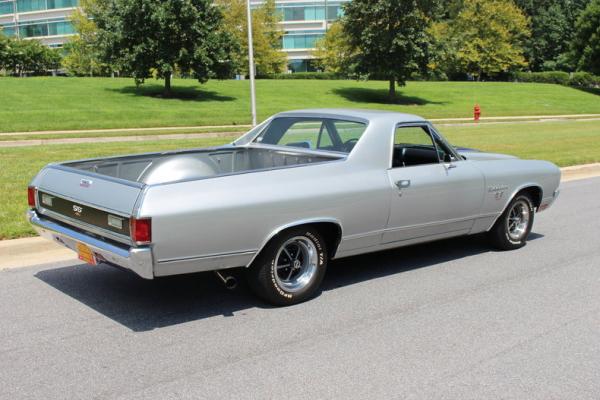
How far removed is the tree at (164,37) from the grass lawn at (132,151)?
16.0 meters

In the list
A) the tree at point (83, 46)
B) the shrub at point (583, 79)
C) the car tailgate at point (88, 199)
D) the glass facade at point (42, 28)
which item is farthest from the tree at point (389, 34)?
the glass facade at point (42, 28)

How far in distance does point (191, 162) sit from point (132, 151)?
8992mm

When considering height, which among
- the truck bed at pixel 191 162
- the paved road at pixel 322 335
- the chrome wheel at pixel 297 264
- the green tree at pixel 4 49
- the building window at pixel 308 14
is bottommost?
the paved road at pixel 322 335

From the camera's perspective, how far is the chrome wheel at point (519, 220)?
7461 millimetres

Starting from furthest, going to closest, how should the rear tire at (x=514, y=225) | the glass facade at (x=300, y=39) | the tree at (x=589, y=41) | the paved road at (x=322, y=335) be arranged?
the glass facade at (x=300, y=39), the tree at (x=589, y=41), the rear tire at (x=514, y=225), the paved road at (x=322, y=335)

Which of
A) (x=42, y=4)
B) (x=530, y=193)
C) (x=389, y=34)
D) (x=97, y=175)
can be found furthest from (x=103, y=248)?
(x=42, y=4)

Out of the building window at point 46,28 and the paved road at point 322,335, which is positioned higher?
the building window at point 46,28

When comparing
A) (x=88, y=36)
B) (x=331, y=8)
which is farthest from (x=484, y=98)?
(x=331, y=8)

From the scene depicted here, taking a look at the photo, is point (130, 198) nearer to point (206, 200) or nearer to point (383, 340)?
point (206, 200)

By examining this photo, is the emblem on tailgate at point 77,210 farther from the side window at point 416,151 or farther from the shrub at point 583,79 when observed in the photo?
the shrub at point 583,79

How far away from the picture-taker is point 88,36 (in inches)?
1933

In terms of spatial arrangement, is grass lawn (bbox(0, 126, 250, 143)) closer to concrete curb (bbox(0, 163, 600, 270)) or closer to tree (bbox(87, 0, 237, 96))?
tree (bbox(87, 0, 237, 96))

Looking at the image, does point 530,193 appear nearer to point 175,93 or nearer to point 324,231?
point 324,231

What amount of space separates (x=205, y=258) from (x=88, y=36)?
159 ft
